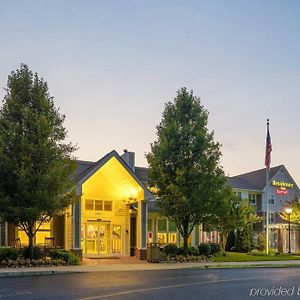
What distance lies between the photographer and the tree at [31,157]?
2391 cm

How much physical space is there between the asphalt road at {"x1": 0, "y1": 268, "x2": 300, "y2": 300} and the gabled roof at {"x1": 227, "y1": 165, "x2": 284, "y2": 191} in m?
33.9

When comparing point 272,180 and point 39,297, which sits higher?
point 272,180

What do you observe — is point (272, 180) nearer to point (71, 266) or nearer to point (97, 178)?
point (97, 178)

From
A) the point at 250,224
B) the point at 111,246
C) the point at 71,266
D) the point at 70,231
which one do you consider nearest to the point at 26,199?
the point at 71,266

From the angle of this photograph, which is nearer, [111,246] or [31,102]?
[31,102]

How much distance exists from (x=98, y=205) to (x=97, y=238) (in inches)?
85.6

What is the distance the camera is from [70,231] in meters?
29.6

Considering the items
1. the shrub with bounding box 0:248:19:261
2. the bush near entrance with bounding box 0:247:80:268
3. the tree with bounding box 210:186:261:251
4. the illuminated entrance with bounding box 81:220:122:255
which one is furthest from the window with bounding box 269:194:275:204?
the shrub with bounding box 0:248:19:261

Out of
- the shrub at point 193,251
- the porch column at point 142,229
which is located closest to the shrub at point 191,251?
the shrub at point 193,251

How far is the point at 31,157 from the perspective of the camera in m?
24.7

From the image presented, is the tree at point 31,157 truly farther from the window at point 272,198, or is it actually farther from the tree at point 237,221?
the window at point 272,198

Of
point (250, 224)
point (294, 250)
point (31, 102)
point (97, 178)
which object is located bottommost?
point (294, 250)

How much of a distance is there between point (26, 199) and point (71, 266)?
153 inches

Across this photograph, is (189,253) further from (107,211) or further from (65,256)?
(65,256)
